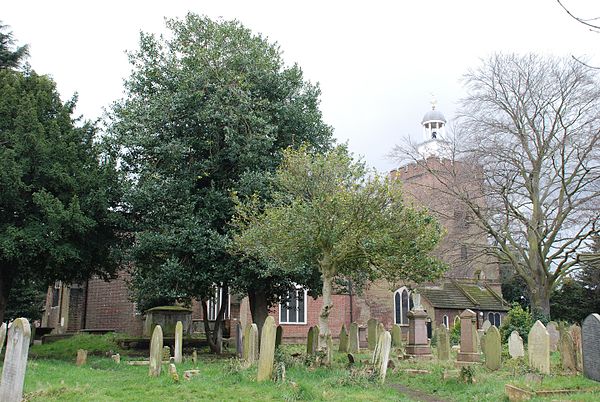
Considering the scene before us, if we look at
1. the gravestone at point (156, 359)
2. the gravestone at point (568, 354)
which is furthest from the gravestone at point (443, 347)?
the gravestone at point (156, 359)

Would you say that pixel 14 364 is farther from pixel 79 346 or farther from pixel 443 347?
pixel 79 346

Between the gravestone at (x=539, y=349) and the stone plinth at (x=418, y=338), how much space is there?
22.7ft

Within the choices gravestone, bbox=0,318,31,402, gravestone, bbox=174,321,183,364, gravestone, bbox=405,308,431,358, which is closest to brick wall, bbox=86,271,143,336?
gravestone, bbox=174,321,183,364

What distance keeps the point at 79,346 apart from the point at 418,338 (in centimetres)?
1506

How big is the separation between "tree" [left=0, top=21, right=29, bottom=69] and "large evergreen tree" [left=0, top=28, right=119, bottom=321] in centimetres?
261

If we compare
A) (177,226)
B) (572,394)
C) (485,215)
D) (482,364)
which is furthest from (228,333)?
(572,394)

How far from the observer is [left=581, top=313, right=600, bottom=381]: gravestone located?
1223cm

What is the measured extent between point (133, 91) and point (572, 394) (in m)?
18.7

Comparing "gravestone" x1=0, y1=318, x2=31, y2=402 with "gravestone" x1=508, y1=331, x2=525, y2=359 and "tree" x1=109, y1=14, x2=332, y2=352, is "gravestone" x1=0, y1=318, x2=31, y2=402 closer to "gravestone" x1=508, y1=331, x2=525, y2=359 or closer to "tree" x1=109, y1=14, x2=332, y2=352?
"tree" x1=109, y1=14, x2=332, y2=352

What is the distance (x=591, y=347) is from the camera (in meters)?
12.5

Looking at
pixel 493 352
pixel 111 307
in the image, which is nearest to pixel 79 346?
pixel 111 307

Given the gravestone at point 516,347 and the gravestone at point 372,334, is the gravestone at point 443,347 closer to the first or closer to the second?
the gravestone at point 516,347

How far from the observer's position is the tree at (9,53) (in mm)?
23484

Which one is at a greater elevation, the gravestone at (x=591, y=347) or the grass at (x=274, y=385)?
the gravestone at (x=591, y=347)
